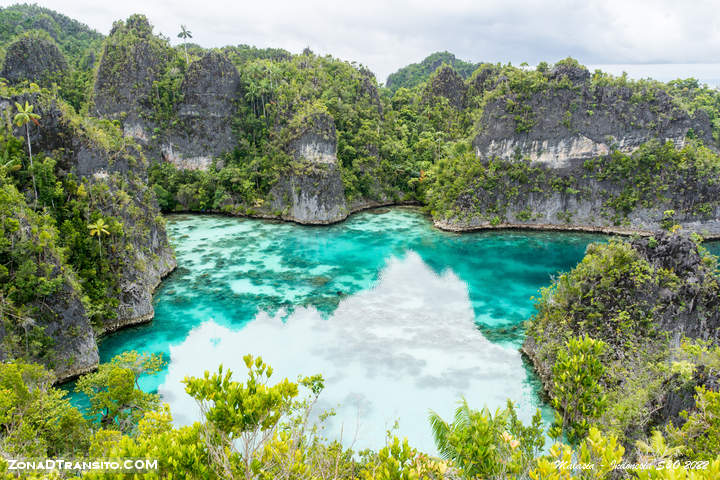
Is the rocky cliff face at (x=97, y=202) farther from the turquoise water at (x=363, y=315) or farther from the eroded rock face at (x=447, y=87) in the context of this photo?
the eroded rock face at (x=447, y=87)

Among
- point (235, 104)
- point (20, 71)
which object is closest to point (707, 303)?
point (235, 104)

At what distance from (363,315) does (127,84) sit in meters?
43.0

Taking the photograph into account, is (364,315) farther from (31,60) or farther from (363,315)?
(31,60)

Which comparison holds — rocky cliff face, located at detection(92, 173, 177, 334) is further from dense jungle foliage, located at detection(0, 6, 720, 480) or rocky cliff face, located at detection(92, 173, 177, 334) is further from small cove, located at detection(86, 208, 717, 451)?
small cove, located at detection(86, 208, 717, 451)

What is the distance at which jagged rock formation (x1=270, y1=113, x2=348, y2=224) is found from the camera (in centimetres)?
4259

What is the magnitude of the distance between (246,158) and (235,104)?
742cm

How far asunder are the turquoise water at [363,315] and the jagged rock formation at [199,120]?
38.6 feet

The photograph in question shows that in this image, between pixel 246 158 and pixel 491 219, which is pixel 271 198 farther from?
pixel 491 219

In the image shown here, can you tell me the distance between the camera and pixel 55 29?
2714 inches

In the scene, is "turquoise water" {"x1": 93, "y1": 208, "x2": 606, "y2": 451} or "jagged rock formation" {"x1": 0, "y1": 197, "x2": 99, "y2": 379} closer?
"jagged rock formation" {"x1": 0, "y1": 197, "x2": 99, "y2": 379}

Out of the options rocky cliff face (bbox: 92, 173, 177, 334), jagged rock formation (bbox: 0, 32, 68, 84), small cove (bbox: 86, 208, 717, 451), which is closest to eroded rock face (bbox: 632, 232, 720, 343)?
small cove (bbox: 86, 208, 717, 451)

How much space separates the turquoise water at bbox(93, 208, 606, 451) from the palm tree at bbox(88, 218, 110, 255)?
5.46 meters

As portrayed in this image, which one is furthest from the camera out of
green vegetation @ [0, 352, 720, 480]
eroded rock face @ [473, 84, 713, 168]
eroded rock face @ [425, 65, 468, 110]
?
eroded rock face @ [425, 65, 468, 110]

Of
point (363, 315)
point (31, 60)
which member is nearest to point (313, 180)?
point (363, 315)
